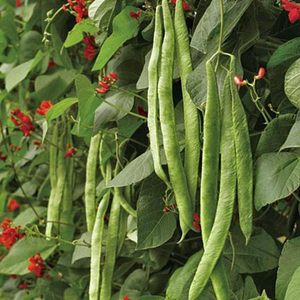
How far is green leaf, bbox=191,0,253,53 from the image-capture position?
1.02m

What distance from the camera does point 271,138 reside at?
103cm

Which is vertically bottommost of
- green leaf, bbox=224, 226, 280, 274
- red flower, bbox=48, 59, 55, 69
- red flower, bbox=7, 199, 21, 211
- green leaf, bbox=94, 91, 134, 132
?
red flower, bbox=7, 199, 21, 211

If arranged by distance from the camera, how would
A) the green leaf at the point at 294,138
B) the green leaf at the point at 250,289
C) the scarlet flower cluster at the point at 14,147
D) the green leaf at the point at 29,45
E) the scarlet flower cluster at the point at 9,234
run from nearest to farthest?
the green leaf at the point at 294,138 → the green leaf at the point at 250,289 → the scarlet flower cluster at the point at 9,234 → the green leaf at the point at 29,45 → the scarlet flower cluster at the point at 14,147

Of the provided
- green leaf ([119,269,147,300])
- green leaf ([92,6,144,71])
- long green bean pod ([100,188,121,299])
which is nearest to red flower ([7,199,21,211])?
green leaf ([119,269,147,300])

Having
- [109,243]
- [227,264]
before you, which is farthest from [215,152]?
[109,243]

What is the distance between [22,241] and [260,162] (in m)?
0.87

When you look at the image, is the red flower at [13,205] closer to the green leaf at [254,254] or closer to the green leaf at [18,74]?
the green leaf at [18,74]

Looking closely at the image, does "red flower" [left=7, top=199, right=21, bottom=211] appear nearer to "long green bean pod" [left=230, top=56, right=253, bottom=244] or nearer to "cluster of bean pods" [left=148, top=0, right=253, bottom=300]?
"cluster of bean pods" [left=148, top=0, right=253, bottom=300]

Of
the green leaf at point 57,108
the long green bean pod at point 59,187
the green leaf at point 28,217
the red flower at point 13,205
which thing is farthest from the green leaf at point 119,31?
the red flower at point 13,205

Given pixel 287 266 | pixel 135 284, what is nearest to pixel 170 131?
pixel 287 266

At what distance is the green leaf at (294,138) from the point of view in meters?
0.92

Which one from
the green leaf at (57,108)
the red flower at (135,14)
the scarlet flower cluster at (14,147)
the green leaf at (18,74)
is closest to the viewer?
the red flower at (135,14)

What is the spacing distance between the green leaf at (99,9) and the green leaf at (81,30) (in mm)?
85

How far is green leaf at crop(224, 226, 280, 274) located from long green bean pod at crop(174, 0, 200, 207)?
0.24 metres
